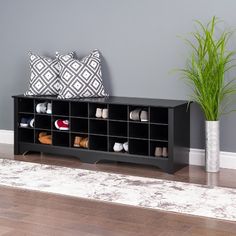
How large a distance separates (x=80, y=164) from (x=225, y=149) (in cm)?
133

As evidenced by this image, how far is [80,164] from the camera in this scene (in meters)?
5.11

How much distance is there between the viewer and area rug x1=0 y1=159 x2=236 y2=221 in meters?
3.77

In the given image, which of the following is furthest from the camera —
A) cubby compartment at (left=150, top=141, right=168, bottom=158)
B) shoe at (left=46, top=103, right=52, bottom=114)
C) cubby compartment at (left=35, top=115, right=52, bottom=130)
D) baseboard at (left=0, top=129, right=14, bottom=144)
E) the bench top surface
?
baseboard at (left=0, top=129, right=14, bottom=144)

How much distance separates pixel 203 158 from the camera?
505 centimetres

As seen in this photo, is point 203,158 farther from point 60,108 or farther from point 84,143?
point 60,108

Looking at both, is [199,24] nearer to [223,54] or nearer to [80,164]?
[223,54]

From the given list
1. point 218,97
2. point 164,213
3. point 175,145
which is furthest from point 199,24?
point 164,213

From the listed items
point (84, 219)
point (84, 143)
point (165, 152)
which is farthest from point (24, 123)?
point (84, 219)

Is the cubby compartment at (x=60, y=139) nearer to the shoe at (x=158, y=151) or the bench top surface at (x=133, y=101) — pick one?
the bench top surface at (x=133, y=101)

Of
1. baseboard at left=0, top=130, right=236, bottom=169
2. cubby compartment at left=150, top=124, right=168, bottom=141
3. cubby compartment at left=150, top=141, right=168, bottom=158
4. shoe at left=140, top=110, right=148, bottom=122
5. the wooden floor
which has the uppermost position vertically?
shoe at left=140, top=110, right=148, bottom=122

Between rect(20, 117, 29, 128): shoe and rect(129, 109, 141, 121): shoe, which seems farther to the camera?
rect(20, 117, 29, 128): shoe

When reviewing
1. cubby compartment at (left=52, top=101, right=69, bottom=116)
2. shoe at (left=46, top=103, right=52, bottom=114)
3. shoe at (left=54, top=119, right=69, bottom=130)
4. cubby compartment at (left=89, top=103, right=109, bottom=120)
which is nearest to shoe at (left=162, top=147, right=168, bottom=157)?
cubby compartment at (left=89, top=103, right=109, bottom=120)

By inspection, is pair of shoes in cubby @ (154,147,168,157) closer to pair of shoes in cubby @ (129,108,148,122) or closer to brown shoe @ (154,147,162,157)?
brown shoe @ (154,147,162,157)

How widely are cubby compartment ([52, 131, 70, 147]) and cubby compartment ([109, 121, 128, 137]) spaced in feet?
1.77
